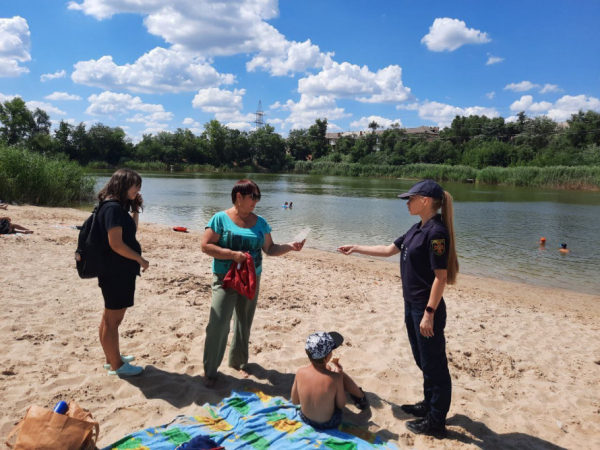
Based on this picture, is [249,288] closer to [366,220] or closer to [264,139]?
[366,220]

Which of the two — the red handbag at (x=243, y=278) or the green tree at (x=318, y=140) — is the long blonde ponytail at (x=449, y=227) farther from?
the green tree at (x=318, y=140)

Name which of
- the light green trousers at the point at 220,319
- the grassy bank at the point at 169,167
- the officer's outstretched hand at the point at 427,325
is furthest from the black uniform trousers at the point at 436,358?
the grassy bank at the point at 169,167

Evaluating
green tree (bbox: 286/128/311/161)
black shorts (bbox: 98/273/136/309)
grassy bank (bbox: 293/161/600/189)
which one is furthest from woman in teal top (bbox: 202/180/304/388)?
green tree (bbox: 286/128/311/161)

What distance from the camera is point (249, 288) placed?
357cm

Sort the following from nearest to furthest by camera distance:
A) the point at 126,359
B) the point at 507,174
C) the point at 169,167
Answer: the point at 126,359
the point at 507,174
the point at 169,167

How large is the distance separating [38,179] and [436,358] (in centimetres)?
2084

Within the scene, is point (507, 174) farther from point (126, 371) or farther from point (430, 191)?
point (126, 371)

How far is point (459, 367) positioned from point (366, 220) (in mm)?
18263

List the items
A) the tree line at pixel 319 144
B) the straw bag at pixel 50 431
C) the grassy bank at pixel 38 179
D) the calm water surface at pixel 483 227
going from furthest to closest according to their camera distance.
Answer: the tree line at pixel 319 144, the grassy bank at pixel 38 179, the calm water surface at pixel 483 227, the straw bag at pixel 50 431

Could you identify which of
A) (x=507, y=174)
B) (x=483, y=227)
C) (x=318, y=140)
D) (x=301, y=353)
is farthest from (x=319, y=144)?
(x=301, y=353)

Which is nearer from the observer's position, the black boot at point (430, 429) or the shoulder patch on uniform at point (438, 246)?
the shoulder patch on uniform at point (438, 246)

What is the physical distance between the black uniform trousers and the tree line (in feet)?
228

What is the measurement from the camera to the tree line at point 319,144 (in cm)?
7469

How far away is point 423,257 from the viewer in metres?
3.08
